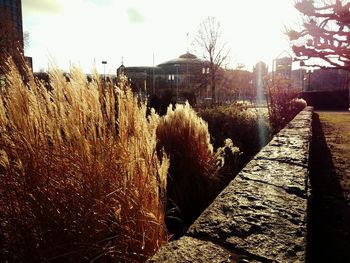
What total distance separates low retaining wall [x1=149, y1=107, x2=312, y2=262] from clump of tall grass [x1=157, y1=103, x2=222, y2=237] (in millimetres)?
1046

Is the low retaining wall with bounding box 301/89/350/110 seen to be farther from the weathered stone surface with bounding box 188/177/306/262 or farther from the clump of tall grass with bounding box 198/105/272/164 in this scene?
the weathered stone surface with bounding box 188/177/306/262

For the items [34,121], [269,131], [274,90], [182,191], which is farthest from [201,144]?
[274,90]

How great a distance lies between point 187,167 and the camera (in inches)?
128

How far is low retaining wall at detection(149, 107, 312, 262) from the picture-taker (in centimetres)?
106

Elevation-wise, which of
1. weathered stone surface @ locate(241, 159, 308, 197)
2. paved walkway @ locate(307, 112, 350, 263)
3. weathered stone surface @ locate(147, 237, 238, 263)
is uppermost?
weathered stone surface @ locate(241, 159, 308, 197)

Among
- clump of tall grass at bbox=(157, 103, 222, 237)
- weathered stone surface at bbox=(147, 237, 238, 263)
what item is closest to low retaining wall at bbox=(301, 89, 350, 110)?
clump of tall grass at bbox=(157, 103, 222, 237)

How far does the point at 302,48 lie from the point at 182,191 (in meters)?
9.65

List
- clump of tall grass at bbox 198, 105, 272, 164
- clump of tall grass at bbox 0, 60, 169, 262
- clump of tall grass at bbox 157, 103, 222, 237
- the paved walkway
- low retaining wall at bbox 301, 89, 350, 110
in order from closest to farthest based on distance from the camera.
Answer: clump of tall grass at bbox 0, 60, 169, 262 < the paved walkway < clump of tall grass at bbox 157, 103, 222, 237 < clump of tall grass at bbox 198, 105, 272, 164 < low retaining wall at bbox 301, 89, 350, 110

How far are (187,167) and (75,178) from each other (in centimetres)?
181

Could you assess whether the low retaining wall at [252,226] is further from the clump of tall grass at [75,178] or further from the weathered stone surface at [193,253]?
the clump of tall grass at [75,178]

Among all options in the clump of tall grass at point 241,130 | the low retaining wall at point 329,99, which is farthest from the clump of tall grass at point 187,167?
the low retaining wall at point 329,99

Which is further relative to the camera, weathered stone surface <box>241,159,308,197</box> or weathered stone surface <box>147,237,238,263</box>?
weathered stone surface <box>241,159,308,197</box>

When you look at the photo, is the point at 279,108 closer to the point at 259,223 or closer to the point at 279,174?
the point at 279,174

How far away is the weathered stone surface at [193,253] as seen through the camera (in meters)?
→ 1.02
